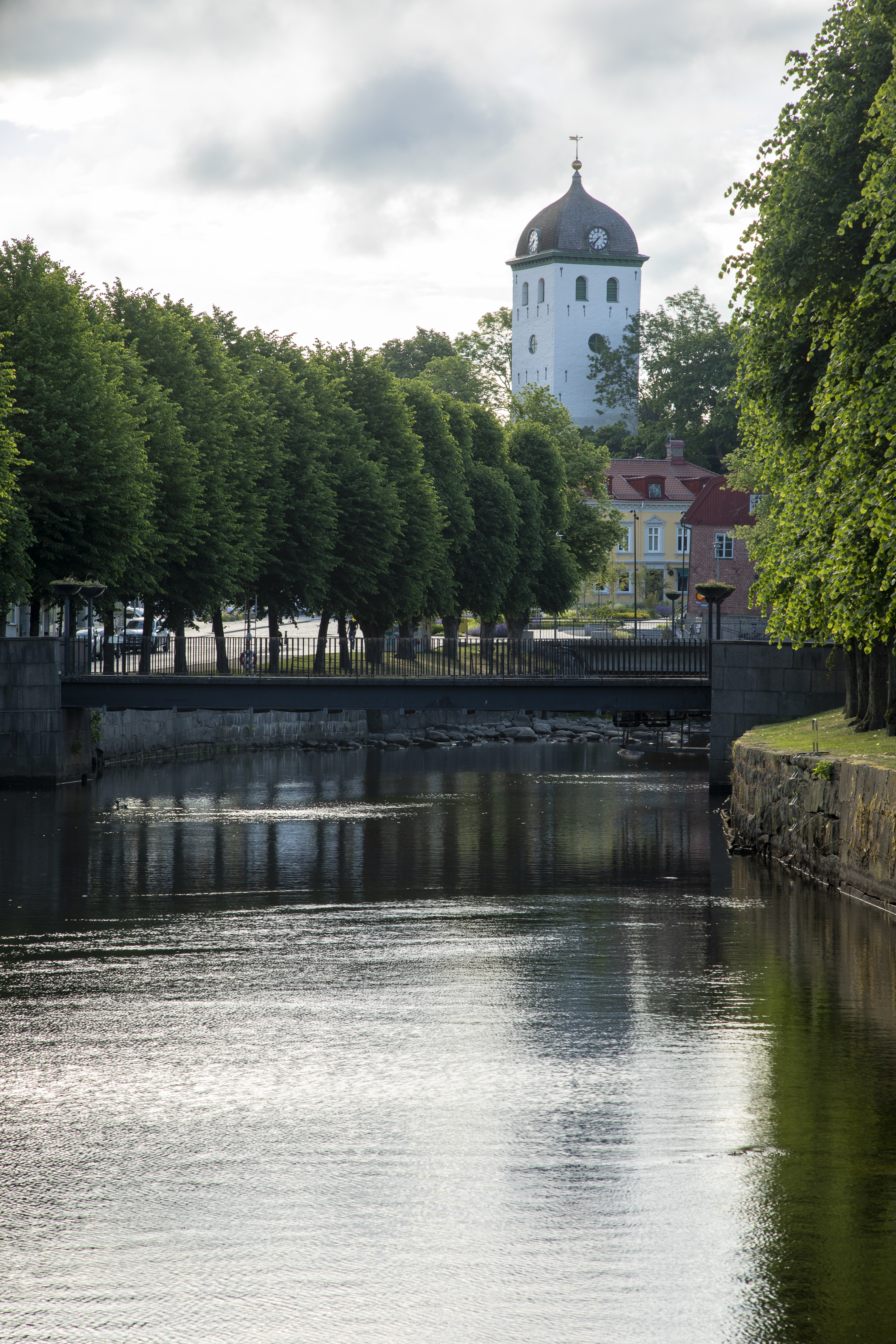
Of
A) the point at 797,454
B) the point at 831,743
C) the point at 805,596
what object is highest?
the point at 797,454

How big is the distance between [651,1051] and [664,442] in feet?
446

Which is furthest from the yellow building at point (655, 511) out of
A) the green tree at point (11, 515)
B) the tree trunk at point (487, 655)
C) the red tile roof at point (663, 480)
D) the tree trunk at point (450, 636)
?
the green tree at point (11, 515)

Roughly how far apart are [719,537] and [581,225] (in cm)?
5680

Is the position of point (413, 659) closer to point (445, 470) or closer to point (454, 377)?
point (445, 470)

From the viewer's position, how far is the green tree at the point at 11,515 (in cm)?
4119

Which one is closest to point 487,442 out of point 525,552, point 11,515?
point 525,552

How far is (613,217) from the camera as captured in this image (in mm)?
168000

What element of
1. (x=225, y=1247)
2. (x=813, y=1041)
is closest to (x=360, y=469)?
(x=813, y=1041)

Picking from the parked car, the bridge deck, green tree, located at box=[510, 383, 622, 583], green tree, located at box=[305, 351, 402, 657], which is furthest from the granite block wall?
green tree, located at box=[510, 383, 622, 583]

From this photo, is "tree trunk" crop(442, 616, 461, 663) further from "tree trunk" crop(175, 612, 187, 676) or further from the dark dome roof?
the dark dome roof

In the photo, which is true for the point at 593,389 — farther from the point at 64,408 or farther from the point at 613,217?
the point at 64,408

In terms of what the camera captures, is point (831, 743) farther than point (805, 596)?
Yes

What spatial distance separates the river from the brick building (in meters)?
96.2

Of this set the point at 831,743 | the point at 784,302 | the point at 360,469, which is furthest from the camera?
the point at 360,469
